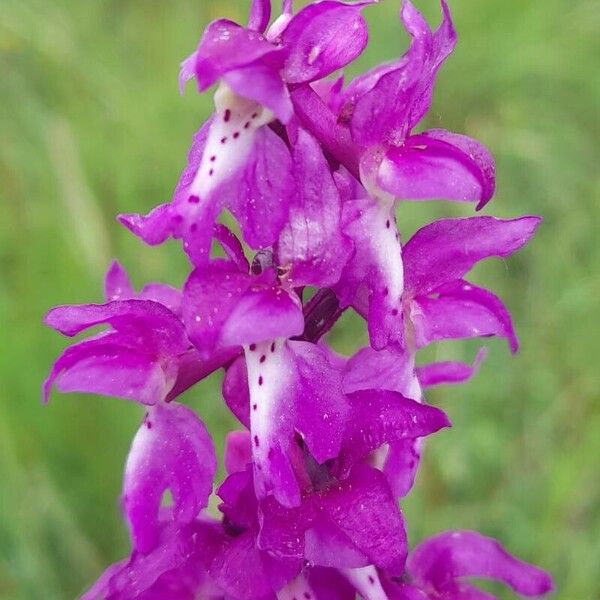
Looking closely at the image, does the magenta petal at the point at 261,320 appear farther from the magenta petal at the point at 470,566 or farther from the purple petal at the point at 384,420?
the magenta petal at the point at 470,566

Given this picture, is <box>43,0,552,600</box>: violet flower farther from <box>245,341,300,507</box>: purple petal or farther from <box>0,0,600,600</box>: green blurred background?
<box>0,0,600,600</box>: green blurred background

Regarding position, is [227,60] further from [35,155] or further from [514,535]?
[35,155]

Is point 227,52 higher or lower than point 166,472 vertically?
higher

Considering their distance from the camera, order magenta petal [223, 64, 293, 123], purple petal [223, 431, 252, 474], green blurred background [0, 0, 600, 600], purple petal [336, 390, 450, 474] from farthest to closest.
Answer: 1. green blurred background [0, 0, 600, 600]
2. purple petal [223, 431, 252, 474]
3. purple petal [336, 390, 450, 474]
4. magenta petal [223, 64, 293, 123]

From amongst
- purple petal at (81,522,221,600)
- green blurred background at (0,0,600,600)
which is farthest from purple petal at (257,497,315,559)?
green blurred background at (0,0,600,600)

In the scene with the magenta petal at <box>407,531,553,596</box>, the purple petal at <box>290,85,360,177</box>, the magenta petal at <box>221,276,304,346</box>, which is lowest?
the magenta petal at <box>407,531,553,596</box>

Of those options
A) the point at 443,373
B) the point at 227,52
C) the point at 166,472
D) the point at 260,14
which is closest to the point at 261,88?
the point at 227,52

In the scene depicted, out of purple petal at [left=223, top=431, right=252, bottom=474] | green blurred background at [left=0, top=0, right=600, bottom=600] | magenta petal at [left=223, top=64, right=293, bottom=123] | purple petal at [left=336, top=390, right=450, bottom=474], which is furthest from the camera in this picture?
green blurred background at [left=0, top=0, right=600, bottom=600]

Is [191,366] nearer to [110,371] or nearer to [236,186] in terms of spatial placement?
[110,371]
